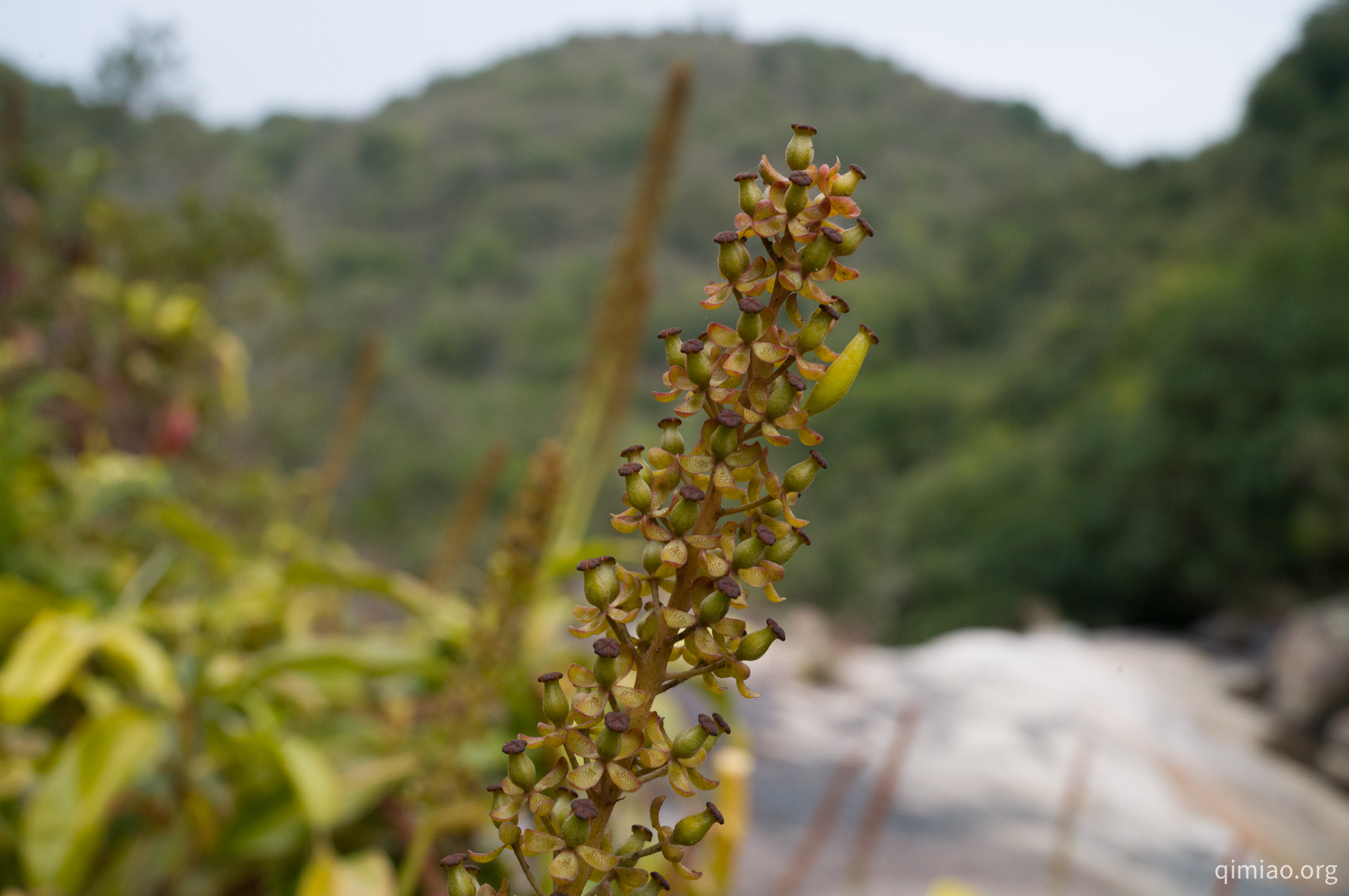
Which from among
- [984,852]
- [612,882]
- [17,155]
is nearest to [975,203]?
[984,852]

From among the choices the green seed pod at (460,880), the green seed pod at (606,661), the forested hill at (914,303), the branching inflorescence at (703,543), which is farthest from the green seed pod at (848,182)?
the forested hill at (914,303)

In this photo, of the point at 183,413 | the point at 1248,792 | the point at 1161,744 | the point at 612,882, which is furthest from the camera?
the point at 1161,744

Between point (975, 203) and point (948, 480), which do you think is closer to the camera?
point (948, 480)

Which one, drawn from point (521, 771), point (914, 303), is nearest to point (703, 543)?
point (521, 771)

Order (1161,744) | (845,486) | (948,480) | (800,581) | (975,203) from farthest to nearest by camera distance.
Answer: (975,203)
(845,486)
(948,480)
(800,581)
(1161,744)

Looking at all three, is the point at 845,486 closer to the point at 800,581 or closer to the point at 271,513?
the point at 800,581

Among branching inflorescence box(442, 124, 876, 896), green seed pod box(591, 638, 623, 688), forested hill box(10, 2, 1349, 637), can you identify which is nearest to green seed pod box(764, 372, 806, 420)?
branching inflorescence box(442, 124, 876, 896)

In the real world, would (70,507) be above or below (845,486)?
below

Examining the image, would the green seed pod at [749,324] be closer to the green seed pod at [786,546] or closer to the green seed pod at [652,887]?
the green seed pod at [786,546]

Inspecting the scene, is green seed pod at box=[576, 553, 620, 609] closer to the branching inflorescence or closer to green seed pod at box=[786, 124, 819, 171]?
the branching inflorescence
